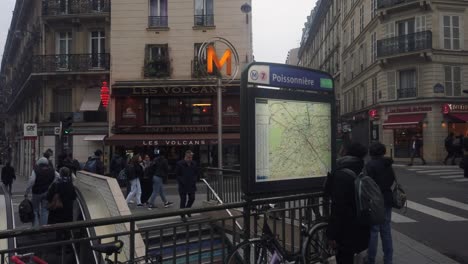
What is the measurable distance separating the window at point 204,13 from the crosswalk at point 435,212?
1613 cm

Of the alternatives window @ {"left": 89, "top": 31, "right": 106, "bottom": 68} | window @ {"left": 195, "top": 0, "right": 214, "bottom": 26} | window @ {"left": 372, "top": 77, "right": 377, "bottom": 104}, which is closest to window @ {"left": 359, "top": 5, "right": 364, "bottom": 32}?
window @ {"left": 372, "top": 77, "right": 377, "bottom": 104}

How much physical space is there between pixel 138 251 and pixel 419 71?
29.2 meters

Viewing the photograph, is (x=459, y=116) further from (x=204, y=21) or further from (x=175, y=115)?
(x=175, y=115)

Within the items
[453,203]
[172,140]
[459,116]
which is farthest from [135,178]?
[459,116]

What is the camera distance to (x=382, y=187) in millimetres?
6375

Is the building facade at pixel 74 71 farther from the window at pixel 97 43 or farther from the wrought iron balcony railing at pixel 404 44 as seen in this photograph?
the wrought iron balcony railing at pixel 404 44

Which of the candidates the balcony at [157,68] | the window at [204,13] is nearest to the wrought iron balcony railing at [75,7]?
the balcony at [157,68]

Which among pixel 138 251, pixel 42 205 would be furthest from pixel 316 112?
pixel 42 205

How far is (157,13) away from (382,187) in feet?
72.1

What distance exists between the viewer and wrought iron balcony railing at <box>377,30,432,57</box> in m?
30.6

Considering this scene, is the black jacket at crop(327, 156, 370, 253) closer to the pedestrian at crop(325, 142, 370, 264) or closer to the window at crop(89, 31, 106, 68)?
the pedestrian at crop(325, 142, 370, 264)

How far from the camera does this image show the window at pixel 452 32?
30.7 metres

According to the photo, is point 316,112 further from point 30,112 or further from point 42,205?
point 30,112

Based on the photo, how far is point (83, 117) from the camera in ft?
89.6
